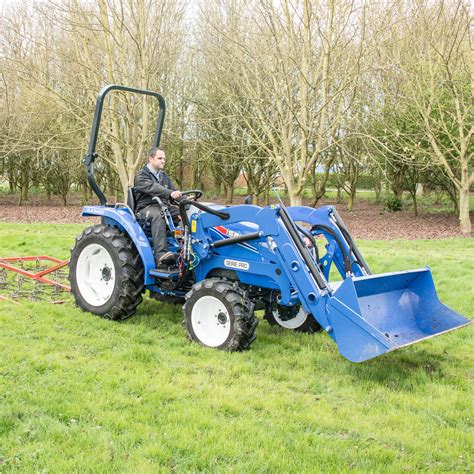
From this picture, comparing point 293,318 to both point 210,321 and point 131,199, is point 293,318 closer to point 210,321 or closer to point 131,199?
point 210,321

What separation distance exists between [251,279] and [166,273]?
89 cm

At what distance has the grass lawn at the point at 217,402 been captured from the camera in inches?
135

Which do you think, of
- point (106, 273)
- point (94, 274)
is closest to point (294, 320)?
point (106, 273)

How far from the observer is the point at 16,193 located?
34.3 meters

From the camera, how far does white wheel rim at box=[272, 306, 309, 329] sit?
6.39 meters

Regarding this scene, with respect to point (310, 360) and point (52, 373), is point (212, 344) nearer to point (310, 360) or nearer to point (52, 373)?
point (310, 360)

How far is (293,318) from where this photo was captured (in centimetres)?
648

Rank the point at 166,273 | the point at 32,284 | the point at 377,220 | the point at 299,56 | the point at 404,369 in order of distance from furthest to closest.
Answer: the point at 377,220 < the point at 299,56 < the point at 32,284 < the point at 166,273 < the point at 404,369

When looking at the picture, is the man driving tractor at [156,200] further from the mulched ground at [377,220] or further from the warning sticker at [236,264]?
the mulched ground at [377,220]

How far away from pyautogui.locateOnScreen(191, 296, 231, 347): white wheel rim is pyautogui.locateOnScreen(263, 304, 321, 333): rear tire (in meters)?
0.77

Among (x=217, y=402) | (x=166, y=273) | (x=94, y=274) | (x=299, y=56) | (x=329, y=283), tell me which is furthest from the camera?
(x=299, y=56)

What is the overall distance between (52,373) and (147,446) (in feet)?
4.72

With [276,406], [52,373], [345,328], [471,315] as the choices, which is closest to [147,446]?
[276,406]

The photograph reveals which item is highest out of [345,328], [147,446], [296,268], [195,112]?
[195,112]
